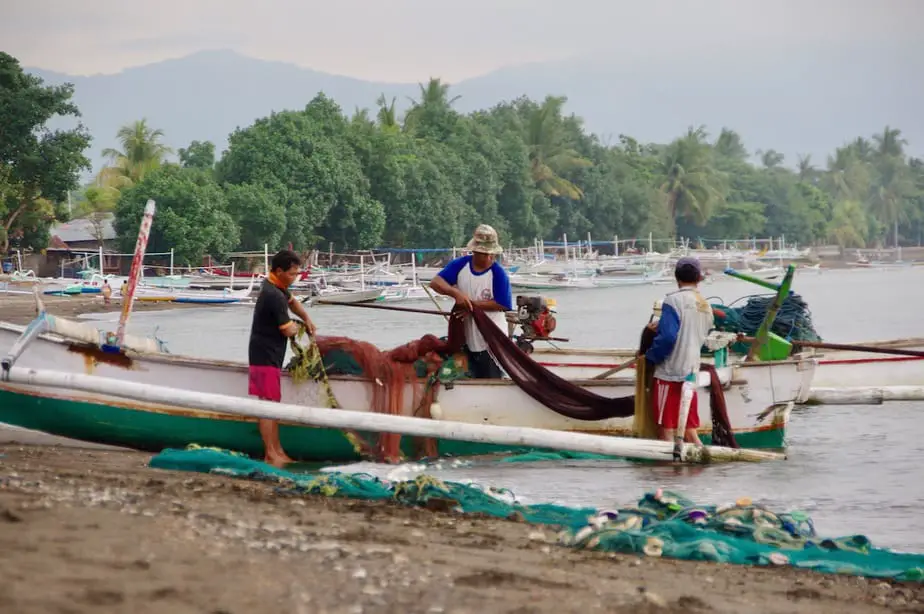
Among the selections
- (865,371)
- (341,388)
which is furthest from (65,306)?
(341,388)

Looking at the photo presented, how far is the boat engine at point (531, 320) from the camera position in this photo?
11875 millimetres

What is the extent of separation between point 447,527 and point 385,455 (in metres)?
3.76

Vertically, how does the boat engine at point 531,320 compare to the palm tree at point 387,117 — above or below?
below

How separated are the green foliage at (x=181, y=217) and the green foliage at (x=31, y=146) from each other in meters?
5.09

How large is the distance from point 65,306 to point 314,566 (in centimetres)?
3986

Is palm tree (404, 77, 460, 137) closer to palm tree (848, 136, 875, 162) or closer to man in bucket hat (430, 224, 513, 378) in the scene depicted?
man in bucket hat (430, 224, 513, 378)

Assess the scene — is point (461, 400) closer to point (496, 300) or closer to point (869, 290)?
point (496, 300)

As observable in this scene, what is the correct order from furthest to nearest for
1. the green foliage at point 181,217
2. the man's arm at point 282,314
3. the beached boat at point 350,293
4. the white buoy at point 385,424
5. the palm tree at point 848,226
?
1. the palm tree at point 848,226
2. the green foliage at point 181,217
3. the beached boat at point 350,293
4. the man's arm at point 282,314
5. the white buoy at point 385,424

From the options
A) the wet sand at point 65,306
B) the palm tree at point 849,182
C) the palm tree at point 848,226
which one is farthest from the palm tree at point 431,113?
the palm tree at point 849,182

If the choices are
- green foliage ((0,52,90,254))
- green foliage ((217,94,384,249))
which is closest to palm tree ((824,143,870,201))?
green foliage ((217,94,384,249))

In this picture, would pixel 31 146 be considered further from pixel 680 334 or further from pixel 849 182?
pixel 849 182

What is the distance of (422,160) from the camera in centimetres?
6569

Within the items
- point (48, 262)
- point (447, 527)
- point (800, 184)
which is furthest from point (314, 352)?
point (800, 184)

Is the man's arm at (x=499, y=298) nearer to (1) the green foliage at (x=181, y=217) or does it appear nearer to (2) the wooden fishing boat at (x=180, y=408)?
(2) the wooden fishing boat at (x=180, y=408)
